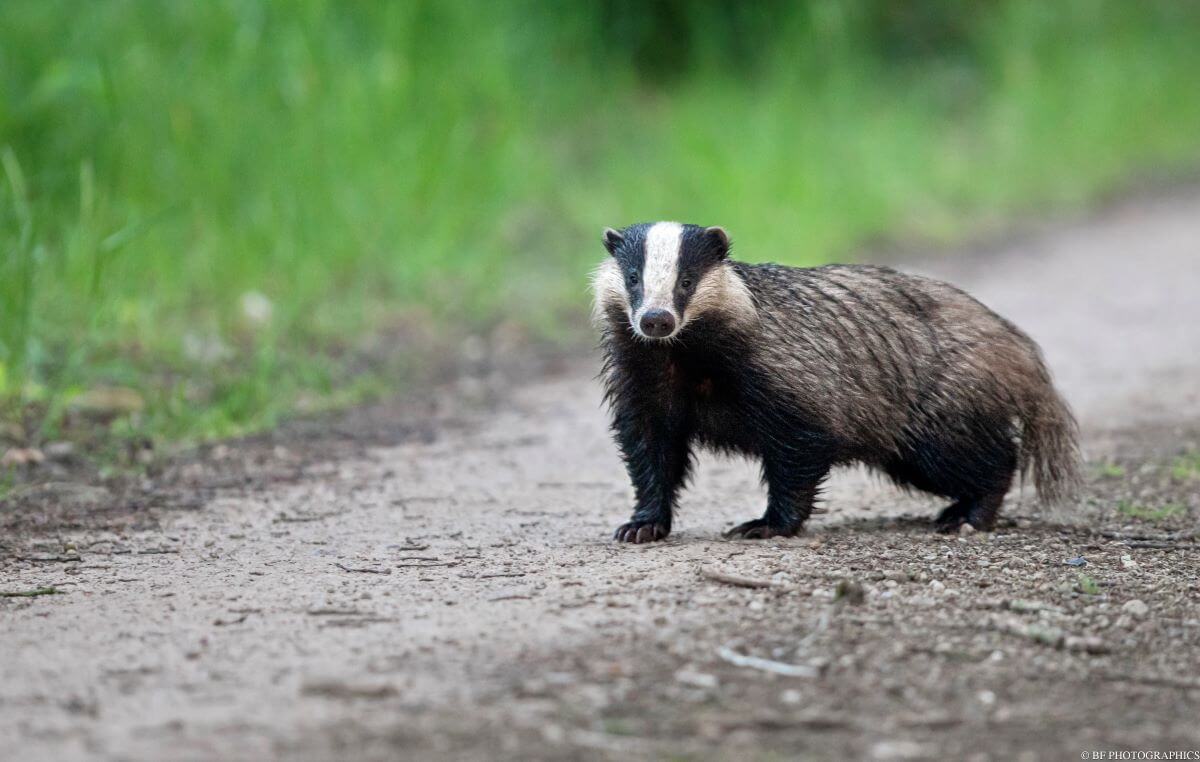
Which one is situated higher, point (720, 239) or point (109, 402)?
point (720, 239)

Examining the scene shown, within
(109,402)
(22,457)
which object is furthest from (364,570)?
(109,402)

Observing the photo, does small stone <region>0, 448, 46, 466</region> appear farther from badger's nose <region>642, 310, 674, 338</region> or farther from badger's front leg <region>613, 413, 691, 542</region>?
badger's nose <region>642, 310, 674, 338</region>

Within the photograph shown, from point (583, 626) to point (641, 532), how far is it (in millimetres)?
1219

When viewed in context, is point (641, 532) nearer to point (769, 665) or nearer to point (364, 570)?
point (364, 570)

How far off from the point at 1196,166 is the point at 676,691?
14.1 metres

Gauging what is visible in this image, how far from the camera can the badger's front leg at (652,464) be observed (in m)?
5.05

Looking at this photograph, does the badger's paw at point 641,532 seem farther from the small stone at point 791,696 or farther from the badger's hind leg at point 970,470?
the small stone at point 791,696

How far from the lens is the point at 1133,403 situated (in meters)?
7.17

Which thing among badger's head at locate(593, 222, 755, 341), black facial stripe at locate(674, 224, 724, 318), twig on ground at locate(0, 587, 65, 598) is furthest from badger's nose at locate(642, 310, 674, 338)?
twig on ground at locate(0, 587, 65, 598)

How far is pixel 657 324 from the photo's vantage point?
15.6ft

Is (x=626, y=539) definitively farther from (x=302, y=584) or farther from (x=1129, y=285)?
(x=1129, y=285)

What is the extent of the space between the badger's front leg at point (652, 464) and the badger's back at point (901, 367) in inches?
15.0

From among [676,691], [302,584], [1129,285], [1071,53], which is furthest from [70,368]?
[1071,53]

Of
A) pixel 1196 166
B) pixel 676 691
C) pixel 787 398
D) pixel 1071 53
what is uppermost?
pixel 1071 53
